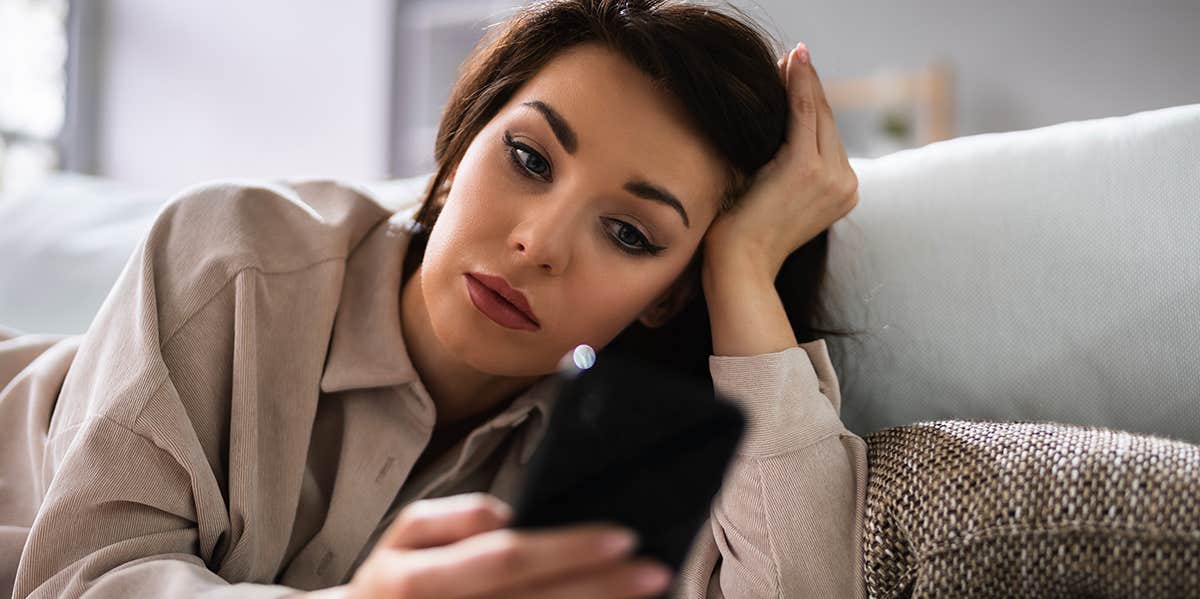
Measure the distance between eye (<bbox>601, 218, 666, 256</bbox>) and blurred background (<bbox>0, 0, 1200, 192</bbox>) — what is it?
3.02 metres

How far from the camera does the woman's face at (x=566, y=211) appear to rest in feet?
2.81

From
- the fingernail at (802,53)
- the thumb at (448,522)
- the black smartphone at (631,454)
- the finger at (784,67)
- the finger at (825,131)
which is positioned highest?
the fingernail at (802,53)

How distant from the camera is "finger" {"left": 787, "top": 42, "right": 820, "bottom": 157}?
1.03 m

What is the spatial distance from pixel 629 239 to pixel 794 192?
0.23 meters

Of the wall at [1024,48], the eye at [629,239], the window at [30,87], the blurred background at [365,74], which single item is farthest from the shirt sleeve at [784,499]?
the window at [30,87]

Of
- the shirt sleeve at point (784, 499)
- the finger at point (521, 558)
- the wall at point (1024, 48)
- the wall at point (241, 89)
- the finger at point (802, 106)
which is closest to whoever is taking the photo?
the finger at point (521, 558)

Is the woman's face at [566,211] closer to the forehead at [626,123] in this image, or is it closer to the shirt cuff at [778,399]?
the forehead at [626,123]

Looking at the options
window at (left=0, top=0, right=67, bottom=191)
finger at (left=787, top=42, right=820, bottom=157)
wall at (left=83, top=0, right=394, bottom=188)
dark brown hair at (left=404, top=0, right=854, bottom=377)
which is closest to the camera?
dark brown hair at (left=404, top=0, right=854, bottom=377)

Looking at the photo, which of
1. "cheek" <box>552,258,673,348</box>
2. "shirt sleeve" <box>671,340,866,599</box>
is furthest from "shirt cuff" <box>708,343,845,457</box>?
"cheek" <box>552,258,673,348</box>

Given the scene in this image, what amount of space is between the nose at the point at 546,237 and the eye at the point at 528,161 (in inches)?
2.0

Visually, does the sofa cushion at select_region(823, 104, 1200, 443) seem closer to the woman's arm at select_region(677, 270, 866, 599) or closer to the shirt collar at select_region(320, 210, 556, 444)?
the woman's arm at select_region(677, 270, 866, 599)

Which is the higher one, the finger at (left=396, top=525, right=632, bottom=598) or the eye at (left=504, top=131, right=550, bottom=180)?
the eye at (left=504, top=131, right=550, bottom=180)

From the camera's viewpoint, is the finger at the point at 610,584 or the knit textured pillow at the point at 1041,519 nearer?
the finger at the point at 610,584

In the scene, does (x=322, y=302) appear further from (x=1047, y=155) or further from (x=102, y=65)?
(x=102, y=65)
